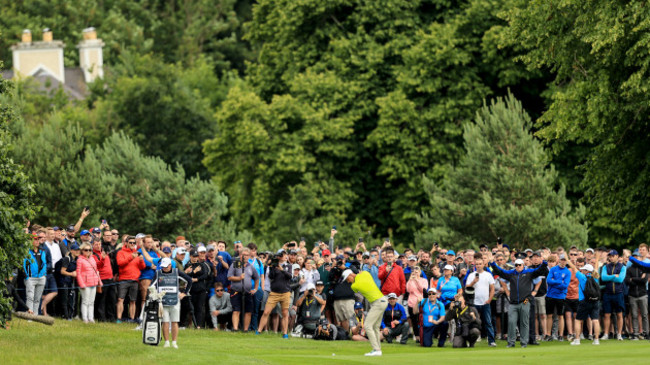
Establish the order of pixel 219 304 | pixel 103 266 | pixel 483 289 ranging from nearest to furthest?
pixel 103 266, pixel 483 289, pixel 219 304

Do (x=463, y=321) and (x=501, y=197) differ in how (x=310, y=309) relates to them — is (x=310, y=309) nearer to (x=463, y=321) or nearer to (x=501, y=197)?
(x=463, y=321)

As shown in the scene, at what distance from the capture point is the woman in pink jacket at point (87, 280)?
28.8 m

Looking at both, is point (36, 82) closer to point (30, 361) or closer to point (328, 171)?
point (328, 171)

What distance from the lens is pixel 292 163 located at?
49.4 m

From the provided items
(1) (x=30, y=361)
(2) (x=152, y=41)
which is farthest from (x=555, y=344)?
(2) (x=152, y=41)

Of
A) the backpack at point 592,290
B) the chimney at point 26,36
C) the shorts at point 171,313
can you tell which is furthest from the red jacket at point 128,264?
the chimney at point 26,36

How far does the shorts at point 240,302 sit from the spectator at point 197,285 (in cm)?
75

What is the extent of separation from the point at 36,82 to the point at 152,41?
57.2 feet

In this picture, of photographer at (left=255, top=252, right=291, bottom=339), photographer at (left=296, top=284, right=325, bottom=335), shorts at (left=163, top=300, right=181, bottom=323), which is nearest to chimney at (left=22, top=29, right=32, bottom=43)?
photographer at (left=255, top=252, right=291, bottom=339)

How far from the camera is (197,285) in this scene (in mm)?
30422

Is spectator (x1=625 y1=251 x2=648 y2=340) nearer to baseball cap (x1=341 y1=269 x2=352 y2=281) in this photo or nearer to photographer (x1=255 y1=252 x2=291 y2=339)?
baseball cap (x1=341 y1=269 x2=352 y2=281)

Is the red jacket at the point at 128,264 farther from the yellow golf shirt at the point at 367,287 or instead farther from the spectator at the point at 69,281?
the yellow golf shirt at the point at 367,287

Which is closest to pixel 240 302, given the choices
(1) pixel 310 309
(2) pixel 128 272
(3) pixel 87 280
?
(1) pixel 310 309

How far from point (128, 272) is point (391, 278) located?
682cm
